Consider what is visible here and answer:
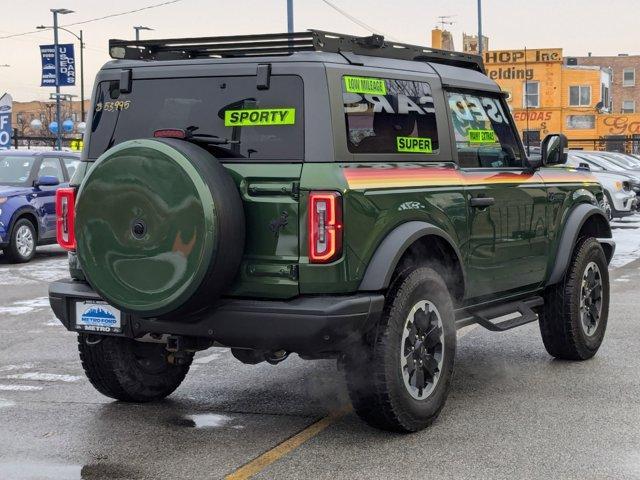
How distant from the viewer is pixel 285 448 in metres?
5.23

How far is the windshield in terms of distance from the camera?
1580 cm

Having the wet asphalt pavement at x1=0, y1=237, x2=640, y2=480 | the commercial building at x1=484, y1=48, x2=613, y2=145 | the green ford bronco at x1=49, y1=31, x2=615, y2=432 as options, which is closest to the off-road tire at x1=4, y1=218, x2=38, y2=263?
the wet asphalt pavement at x1=0, y1=237, x2=640, y2=480

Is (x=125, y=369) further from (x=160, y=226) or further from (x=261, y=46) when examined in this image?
(x=261, y=46)

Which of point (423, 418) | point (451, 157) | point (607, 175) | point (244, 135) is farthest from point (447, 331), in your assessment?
point (607, 175)

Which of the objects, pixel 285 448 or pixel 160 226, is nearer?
pixel 160 226

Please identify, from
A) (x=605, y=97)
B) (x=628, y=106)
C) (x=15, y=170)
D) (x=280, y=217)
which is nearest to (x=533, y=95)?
(x=605, y=97)

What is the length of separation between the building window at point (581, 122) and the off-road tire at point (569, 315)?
193 feet

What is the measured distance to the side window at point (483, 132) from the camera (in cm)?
636

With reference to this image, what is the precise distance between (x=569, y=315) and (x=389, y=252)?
8.29 ft

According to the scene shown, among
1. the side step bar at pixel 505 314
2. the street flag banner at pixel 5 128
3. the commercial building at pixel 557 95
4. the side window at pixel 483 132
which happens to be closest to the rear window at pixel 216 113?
the side window at pixel 483 132

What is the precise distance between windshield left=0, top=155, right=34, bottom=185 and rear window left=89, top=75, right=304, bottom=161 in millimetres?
10484

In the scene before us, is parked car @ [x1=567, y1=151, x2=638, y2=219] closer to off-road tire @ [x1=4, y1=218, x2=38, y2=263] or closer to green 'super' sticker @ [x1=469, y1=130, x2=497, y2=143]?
off-road tire @ [x1=4, y1=218, x2=38, y2=263]

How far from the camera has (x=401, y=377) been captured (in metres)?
5.35

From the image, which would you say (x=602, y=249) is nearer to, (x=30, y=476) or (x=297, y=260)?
(x=297, y=260)
